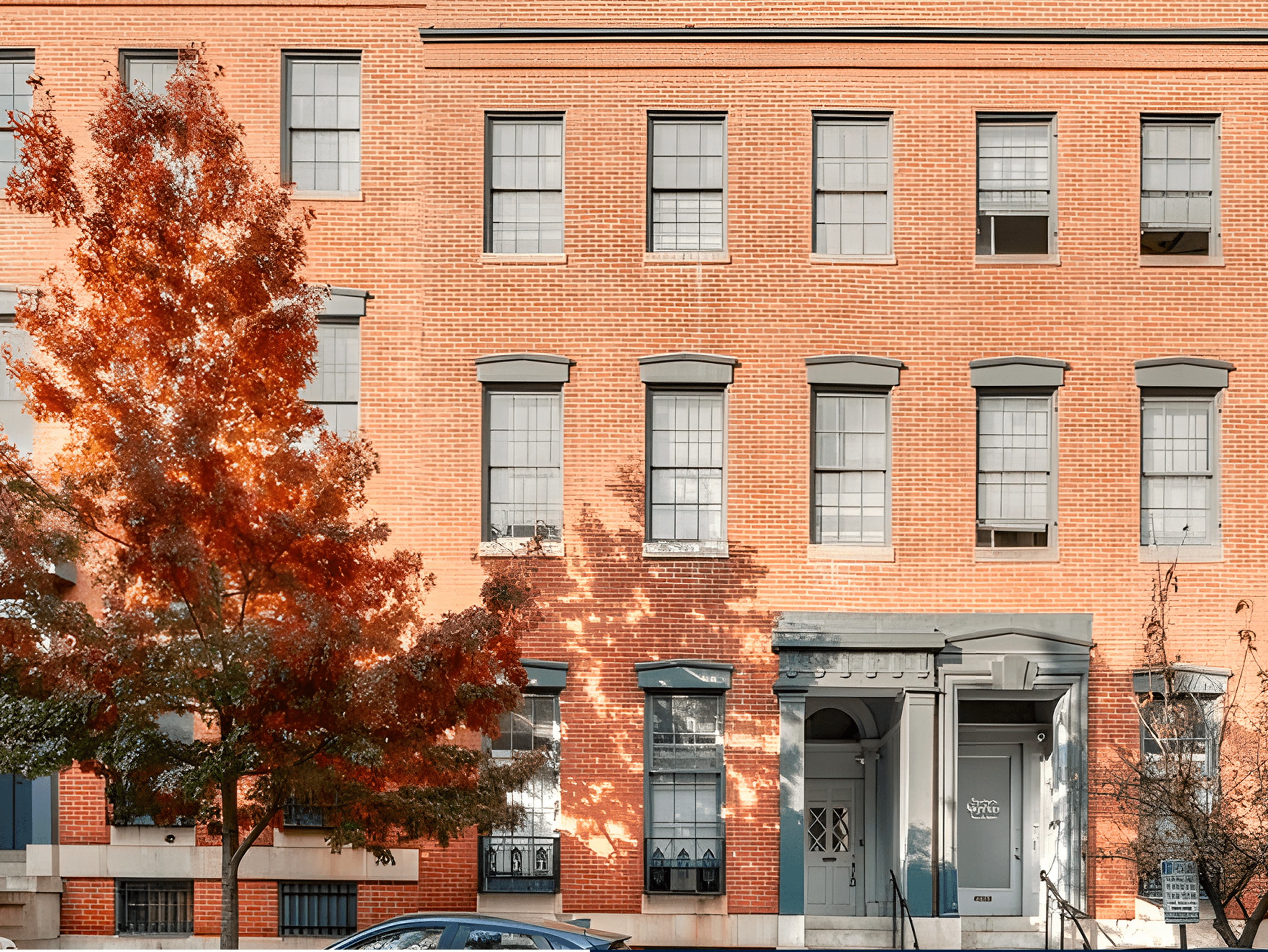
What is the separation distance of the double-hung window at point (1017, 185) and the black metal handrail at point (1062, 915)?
8.77m

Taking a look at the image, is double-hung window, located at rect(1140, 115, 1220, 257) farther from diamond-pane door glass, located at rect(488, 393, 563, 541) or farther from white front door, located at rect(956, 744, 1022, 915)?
diamond-pane door glass, located at rect(488, 393, 563, 541)

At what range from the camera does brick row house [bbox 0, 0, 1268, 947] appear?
17.2 metres


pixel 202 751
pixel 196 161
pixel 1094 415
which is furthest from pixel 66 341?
pixel 1094 415

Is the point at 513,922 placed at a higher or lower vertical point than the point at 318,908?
higher

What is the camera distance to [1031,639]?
56.5ft

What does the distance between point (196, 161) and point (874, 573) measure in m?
10.2

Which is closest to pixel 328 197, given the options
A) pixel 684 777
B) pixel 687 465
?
pixel 687 465

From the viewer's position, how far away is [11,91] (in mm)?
18328

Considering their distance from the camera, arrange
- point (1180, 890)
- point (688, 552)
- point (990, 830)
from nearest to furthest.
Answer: point (1180, 890), point (688, 552), point (990, 830)

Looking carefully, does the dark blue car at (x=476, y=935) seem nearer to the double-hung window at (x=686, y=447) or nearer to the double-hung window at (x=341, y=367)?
the double-hung window at (x=686, y=447)

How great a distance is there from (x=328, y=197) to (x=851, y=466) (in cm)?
838

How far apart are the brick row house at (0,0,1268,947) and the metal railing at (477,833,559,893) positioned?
0.05 m

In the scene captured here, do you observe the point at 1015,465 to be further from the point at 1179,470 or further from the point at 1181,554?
the point at 1181,554

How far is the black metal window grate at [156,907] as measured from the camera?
56.6ft
